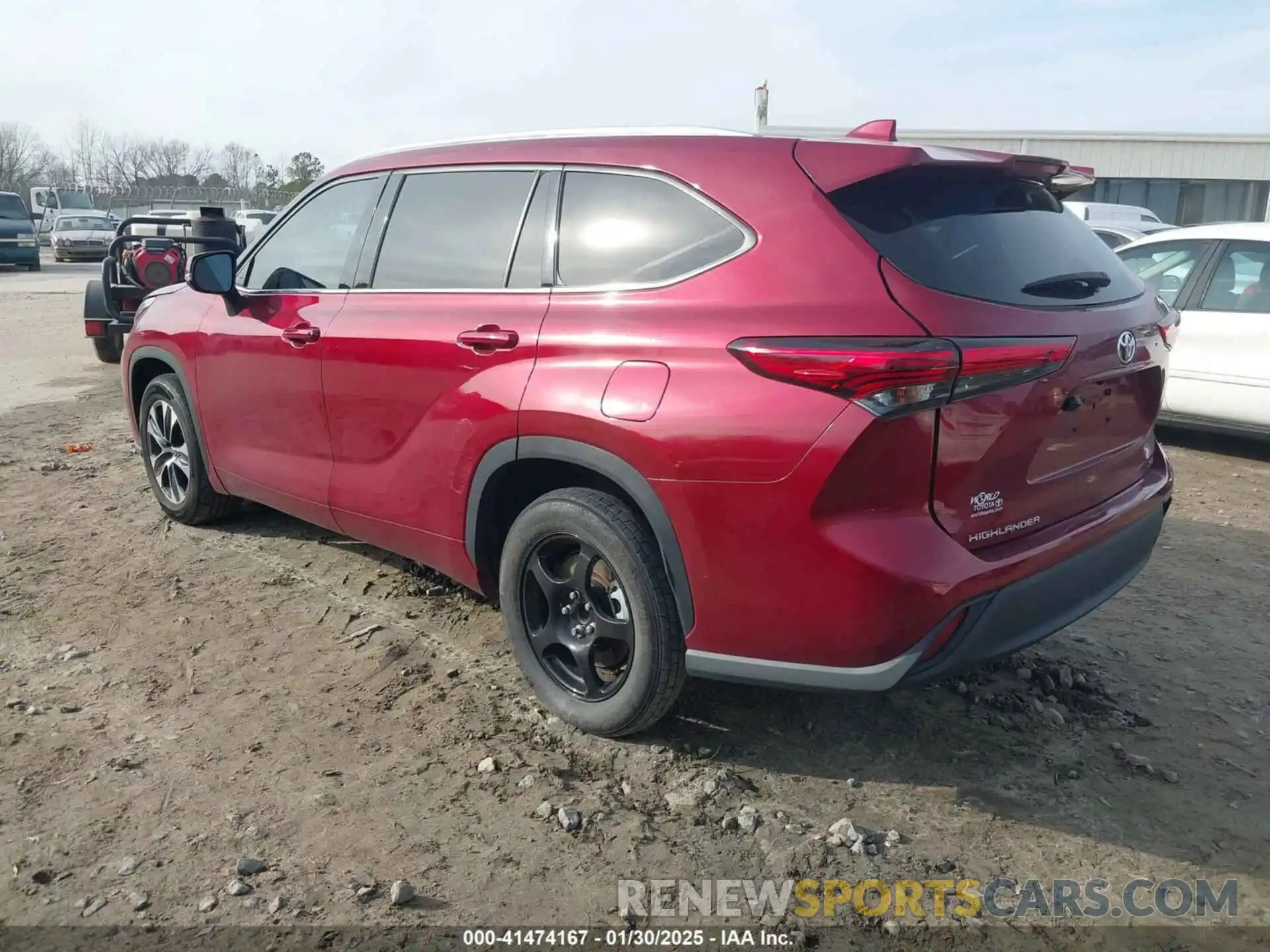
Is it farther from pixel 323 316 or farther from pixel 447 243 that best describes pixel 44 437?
pixel 447 243

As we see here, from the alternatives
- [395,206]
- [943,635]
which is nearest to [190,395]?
[395,206]

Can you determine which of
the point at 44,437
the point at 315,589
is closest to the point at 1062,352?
the point at 315,589

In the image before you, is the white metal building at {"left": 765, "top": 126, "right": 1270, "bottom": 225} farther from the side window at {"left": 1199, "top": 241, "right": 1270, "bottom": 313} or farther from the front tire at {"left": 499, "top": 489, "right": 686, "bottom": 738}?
the front tire at {"left": 499, "top": 489, "right": 686, "bottom": 738}

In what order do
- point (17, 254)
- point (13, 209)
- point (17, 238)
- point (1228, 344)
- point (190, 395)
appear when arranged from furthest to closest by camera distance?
point (13, 209) → point (17, 254) → point (17, 238) → point (1228, 344) → point (190, 395)

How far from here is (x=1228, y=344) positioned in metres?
6.70

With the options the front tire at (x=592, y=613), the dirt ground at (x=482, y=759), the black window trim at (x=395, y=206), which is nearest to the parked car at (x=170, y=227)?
the dirt ground at (x=482, y=759)

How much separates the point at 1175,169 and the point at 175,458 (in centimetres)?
3882

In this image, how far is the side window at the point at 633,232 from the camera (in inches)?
114

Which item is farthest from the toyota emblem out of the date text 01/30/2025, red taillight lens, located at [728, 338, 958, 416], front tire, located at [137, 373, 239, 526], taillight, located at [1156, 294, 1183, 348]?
front tire, located at [137, 373, 239, 526]

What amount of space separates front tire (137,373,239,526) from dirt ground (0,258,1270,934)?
54 centimetres

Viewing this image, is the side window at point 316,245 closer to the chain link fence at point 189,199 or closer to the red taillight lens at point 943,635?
the red taillight lens at point 943,635

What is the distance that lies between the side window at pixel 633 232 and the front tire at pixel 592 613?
69 cm

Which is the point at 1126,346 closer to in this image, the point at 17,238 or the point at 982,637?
the point at 982,637

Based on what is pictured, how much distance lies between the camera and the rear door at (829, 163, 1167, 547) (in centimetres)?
256
